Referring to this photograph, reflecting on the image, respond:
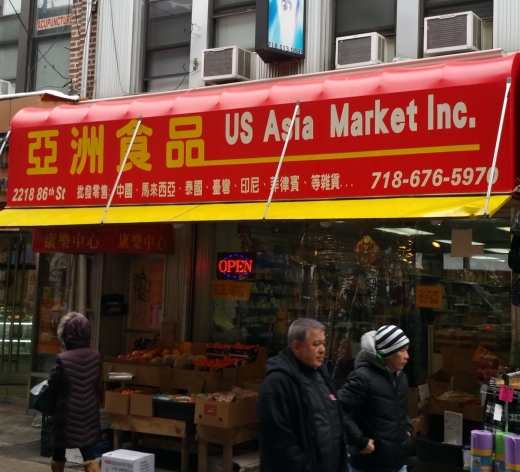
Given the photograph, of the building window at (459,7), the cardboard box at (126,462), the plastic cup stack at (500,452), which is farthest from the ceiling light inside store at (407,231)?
the cardboard box at (126,462)

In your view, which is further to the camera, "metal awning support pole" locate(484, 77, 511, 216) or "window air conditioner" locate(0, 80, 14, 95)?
"window air conditioner" locate(0, 80, 14, 95)

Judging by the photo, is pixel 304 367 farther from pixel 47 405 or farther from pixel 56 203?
pixel 56 203

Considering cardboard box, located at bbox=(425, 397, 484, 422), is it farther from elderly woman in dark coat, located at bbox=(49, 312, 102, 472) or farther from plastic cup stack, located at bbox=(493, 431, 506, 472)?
elderly woman in dark coat, located at bbox=(49, 312, 102, 472)

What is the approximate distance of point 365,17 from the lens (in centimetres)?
1057

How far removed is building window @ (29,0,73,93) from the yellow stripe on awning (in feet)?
12.0

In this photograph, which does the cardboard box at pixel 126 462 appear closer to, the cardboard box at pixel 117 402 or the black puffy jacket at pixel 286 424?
the cardboard box at pixel 117 402

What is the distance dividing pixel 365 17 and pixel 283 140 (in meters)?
2.58

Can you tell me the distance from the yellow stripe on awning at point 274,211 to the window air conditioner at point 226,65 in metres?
2.32

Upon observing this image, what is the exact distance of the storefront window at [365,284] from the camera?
9.60 metres

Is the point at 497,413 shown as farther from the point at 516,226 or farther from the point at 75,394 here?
the point at 75,394

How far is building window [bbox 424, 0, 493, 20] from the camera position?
9578 mm

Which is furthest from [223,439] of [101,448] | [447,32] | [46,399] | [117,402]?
[447,32]

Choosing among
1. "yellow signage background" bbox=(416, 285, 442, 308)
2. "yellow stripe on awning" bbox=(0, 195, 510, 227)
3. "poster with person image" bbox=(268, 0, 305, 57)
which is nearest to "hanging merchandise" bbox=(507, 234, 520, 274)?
"yellow stripe on awning" bbox=(0, 195, 510, 227)

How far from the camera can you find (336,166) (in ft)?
28.6
